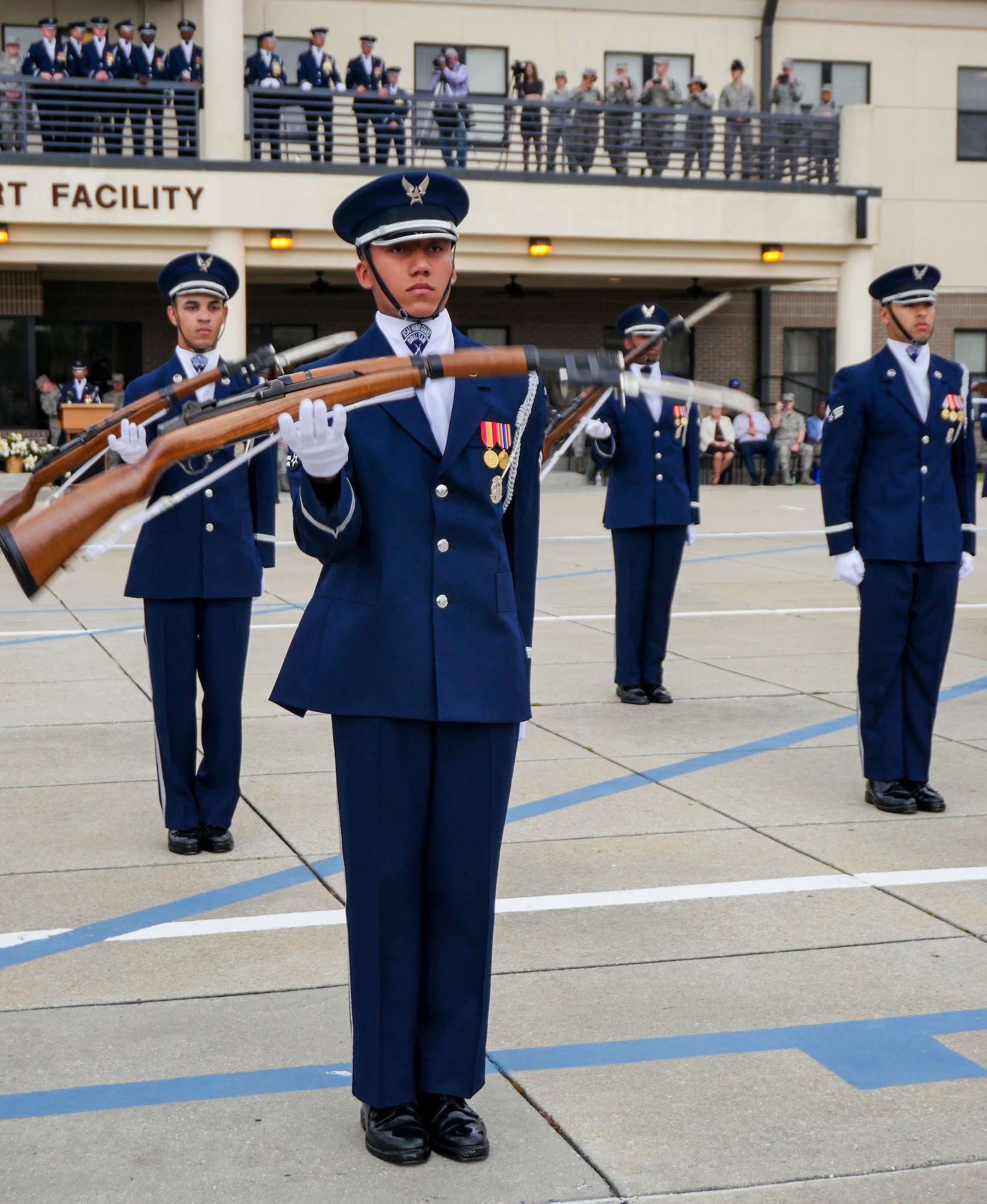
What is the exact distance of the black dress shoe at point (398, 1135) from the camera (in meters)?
3.43

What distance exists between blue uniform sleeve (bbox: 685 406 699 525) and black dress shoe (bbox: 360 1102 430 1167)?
597cm

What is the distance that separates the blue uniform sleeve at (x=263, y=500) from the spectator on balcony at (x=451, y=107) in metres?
18.2

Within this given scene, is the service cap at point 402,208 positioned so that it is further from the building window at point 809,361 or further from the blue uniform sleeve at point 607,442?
the building window at point 809,361

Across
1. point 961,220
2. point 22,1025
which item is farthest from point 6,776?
point 961,220

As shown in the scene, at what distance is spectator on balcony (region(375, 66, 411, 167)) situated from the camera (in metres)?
23.2

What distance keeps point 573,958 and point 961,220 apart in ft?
92.2

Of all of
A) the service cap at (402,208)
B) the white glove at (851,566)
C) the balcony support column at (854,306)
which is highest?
the balcony support column at (854,306)

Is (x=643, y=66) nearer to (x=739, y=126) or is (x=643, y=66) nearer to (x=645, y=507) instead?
(x=739, y=126)

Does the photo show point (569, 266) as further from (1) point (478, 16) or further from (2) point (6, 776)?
(2) point (6, 776)

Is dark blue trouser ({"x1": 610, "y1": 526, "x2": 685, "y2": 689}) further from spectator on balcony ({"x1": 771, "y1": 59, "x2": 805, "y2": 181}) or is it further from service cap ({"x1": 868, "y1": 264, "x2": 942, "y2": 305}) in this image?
spectator on balcony ({"x1": 771, "y1": 59, "x2": 805, "y2": 181})

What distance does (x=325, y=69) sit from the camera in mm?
23781

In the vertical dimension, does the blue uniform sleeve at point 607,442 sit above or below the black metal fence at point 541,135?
below

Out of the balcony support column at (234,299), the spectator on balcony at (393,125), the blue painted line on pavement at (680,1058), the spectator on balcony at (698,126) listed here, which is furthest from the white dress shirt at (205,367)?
the spectator on balcony at (698,126)

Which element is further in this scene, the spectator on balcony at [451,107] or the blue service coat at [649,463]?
the spectator on balcony at [451,107]
